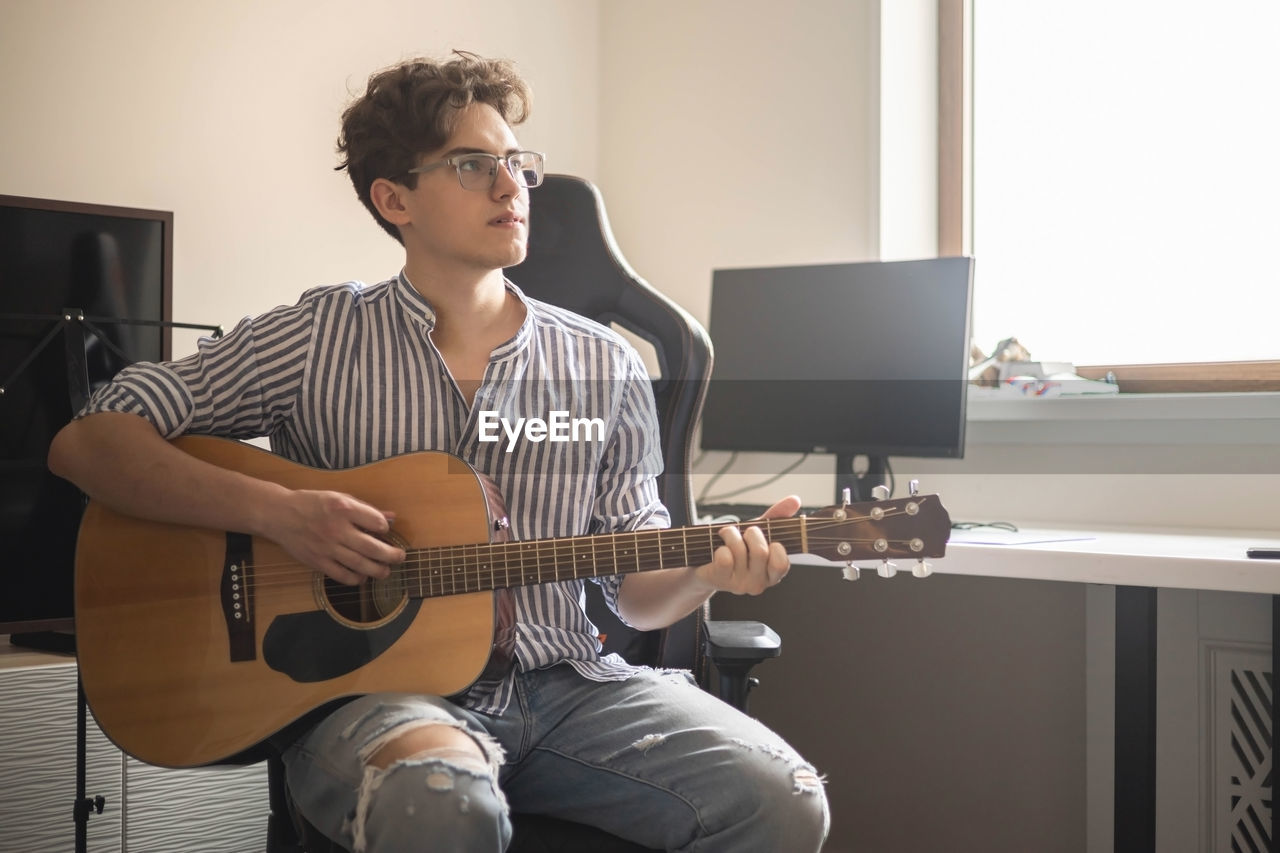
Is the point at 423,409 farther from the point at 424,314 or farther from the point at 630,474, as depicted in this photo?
the point at 630,474

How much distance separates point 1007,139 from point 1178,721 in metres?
1.35

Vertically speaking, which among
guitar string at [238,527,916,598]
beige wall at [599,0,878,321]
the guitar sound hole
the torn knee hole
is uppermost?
beige wall at [599,0,878,321]

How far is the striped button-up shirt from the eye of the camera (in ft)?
4.44

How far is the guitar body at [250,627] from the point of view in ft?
3.92

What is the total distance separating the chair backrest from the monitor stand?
0.64 metres

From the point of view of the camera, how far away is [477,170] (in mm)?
1464

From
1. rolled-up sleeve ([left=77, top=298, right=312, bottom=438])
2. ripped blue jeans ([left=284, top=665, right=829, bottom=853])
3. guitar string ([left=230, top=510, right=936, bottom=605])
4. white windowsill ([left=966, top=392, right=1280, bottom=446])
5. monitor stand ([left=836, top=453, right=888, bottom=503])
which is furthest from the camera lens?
monitor stand ([left=836, top=453, right=888, bottom=503])

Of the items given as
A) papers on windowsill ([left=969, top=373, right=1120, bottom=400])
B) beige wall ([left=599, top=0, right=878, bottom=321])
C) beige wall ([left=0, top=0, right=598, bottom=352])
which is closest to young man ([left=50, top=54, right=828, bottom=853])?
beige wall ([left=0, top=0, right=598, bottom=352])

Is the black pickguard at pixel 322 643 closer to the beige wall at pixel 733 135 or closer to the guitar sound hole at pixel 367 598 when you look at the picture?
the guitar sound hole at pixel 367 598

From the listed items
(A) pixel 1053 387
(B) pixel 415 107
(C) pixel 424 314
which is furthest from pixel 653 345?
(A) pixel 1053 387

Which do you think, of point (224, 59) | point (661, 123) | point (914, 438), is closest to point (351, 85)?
point (224, 59)

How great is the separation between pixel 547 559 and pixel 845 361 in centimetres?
107

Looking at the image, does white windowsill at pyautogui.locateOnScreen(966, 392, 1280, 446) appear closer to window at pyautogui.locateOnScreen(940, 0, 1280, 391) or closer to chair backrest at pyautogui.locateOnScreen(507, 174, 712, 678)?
window at pyautogui.locateOnScreen(940, 0, 1280, 391)

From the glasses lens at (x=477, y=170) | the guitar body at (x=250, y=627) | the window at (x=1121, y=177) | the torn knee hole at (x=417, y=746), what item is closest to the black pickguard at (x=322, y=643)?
the guitar body at (x=250, y=627)
